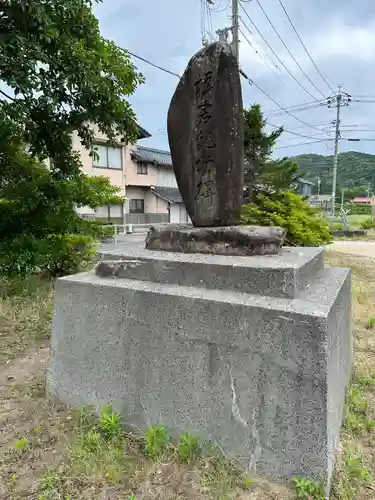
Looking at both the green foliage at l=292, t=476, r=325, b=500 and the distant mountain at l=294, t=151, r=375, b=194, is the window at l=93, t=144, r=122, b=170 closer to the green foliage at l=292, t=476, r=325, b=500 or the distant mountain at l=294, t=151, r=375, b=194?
the green foliage at l=292, t=476, r=325, b=500

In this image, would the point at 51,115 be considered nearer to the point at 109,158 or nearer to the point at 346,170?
the point at 109,158

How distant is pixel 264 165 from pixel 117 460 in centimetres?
1040

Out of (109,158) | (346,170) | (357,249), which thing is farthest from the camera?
(346,170)

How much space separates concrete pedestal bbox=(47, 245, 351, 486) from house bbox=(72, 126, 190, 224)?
15.2 metres

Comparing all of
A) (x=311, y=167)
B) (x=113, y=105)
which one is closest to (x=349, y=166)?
(x=311, y=167)

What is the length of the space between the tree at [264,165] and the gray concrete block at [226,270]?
29.7ft

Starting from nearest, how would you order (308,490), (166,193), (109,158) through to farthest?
(308,490) < (109,158) < (166,193)

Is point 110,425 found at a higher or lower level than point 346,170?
lower

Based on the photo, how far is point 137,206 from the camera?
20156mm

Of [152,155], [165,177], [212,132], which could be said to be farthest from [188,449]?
[152,155]

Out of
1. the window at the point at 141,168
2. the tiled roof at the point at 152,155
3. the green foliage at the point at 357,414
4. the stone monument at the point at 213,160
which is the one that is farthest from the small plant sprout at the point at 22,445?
the window at the point at 141,168

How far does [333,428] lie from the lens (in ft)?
6.23

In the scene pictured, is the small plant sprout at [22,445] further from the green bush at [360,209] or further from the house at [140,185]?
the green bush at [360,209]

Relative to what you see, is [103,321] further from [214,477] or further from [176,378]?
[214,477]
